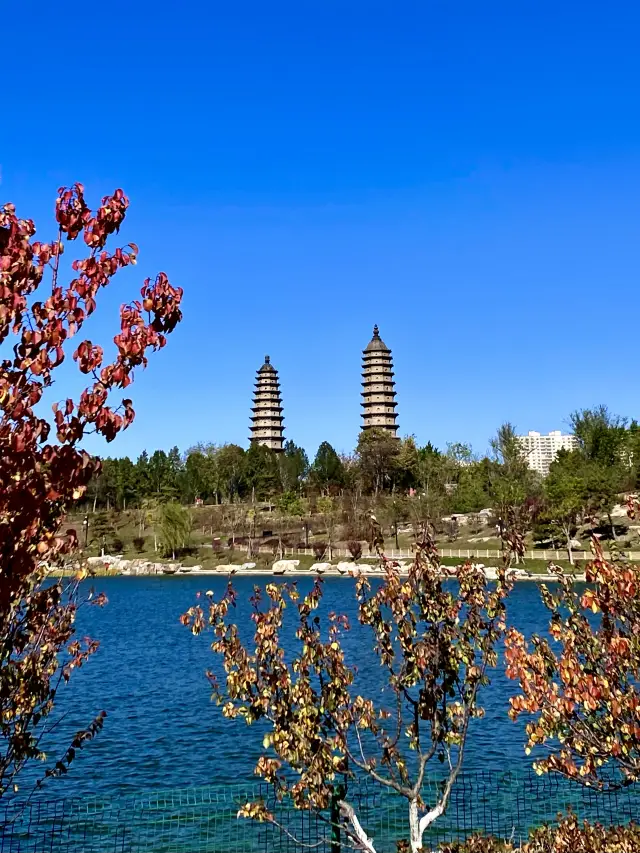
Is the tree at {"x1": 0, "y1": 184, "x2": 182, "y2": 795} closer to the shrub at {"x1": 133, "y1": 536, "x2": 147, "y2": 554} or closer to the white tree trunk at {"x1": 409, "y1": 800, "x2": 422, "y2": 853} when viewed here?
the white tree trunk at {"x1": 409, "y1": 800, "x2": 422, "y2": 853}

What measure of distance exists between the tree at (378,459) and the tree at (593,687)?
102 m

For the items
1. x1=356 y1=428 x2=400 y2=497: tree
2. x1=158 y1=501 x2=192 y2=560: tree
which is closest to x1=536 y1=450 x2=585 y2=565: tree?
x1=356 y1=428 x2=400 y2=497: tree

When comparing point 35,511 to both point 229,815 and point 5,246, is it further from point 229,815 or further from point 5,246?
point 229,815

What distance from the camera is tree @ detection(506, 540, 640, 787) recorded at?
7.79 m

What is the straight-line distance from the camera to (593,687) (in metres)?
7.59

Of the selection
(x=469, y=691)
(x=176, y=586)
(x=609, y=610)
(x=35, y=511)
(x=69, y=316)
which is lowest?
(x=176, y=586)

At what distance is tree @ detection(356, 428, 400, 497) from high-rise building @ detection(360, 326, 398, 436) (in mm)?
15903

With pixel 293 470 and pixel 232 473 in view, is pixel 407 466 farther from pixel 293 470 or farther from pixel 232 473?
pixel 232 473

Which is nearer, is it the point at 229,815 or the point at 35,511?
the point at 35,511

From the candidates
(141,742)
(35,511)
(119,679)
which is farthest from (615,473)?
(35,511)

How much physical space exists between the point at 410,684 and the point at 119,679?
943 inches

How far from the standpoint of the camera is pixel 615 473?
77.4m

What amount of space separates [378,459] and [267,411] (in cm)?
3798

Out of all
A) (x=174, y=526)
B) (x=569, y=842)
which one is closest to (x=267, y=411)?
(x=174, y=526)
